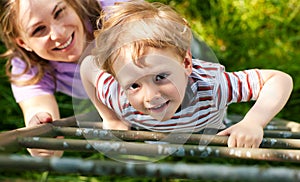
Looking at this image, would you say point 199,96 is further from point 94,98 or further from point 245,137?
point 94,98

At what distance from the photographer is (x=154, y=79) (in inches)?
37.6

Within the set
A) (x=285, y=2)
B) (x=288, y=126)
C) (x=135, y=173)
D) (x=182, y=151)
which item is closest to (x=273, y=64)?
(x=285, y=2)

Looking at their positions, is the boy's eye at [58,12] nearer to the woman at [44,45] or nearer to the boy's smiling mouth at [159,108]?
the woman at [44,45]

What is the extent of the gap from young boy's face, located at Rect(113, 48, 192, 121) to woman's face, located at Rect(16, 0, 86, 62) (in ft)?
1.33

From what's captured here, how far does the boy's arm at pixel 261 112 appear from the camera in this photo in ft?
3.41

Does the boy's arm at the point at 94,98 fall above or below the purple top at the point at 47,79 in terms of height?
above

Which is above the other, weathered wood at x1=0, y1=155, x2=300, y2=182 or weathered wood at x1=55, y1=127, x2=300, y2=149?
weathered wood at x1=0, y1=155, x2=300, y2=182

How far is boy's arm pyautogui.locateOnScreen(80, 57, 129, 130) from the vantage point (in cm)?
120

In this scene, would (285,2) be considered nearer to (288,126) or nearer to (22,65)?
(288,126)

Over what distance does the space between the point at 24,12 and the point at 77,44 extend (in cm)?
16

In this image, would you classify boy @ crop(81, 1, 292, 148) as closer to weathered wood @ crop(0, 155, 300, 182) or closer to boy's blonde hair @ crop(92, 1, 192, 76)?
boy's blonde hair @ crop(92, 1, 192, 76)

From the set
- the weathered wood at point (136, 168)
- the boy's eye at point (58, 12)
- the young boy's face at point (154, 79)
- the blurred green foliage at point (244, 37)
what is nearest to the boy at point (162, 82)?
the young boy's face at point (154, 79)

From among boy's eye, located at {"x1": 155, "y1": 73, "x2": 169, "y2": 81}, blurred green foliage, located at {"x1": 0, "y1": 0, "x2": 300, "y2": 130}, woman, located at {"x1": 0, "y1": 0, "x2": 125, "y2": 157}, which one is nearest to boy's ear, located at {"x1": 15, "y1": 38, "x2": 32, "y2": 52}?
woman, located at {"x1": 0, "y1": 0, "x2": 125, "y2": 157}

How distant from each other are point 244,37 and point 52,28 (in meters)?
0.91
